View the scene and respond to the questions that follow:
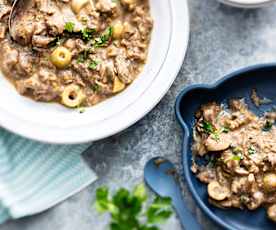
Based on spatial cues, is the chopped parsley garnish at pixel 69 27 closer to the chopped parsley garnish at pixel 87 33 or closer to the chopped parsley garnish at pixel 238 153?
the chopped parsley garnish at pixel 87 33

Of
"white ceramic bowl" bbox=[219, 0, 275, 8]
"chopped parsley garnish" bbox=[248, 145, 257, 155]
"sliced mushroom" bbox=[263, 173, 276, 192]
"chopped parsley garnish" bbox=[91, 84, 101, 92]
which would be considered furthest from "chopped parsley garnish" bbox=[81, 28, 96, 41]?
"sliced mushroom" bbox=[263, 173, 276, 192]

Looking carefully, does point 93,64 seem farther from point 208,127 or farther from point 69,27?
point 208,127

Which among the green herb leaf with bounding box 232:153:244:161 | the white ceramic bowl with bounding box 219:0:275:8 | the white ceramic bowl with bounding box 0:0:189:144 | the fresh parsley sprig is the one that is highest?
the white ceramic bowl with bounding box 219:0:275:8

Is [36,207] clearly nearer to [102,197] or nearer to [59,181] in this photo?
[59,181]

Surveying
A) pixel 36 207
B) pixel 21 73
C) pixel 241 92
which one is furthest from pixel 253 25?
pixel 36 207

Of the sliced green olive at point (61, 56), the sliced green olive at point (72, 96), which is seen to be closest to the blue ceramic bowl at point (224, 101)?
the sliced green olive at point (72, 96)

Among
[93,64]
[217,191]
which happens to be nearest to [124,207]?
[217,191]

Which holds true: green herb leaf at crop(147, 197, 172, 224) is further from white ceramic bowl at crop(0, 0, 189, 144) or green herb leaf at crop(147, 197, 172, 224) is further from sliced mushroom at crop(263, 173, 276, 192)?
sliced mushroom at crop(263, 173, 276, 192)
